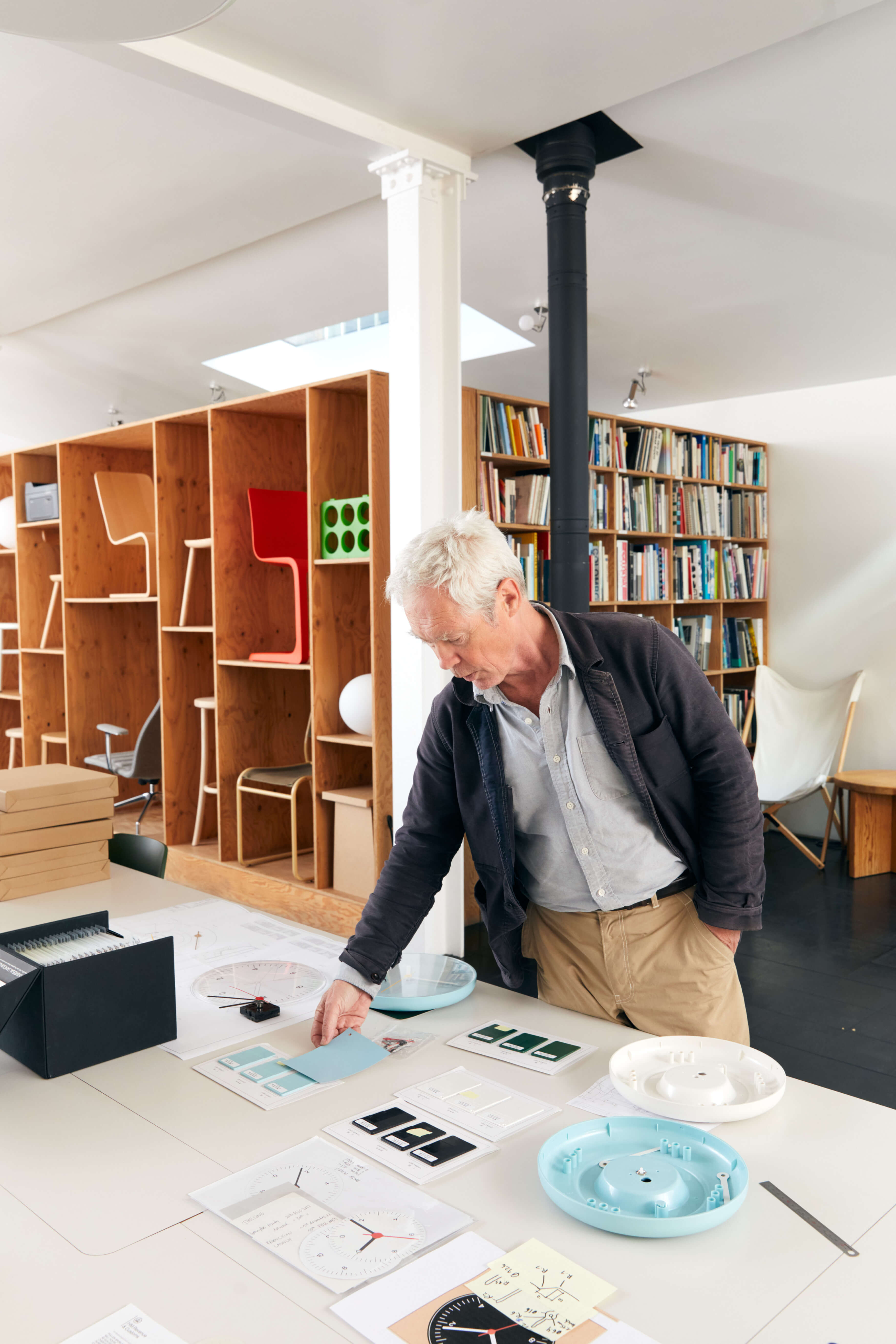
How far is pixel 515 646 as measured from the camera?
177cm

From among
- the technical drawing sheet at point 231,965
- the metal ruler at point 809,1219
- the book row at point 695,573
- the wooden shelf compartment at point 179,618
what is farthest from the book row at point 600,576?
the metal ruler at point 809,1219

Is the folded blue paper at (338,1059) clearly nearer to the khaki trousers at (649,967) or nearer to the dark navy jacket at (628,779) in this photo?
the dark navy jacket at (628,779)

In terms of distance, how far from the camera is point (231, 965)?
6.73 ft

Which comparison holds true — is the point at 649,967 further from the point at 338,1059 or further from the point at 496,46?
the point at 496,46

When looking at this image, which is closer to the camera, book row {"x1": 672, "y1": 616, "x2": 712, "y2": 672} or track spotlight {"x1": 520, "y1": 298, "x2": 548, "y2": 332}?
track spotlight {"x1": 520, "y1": 298, "x2": 548, "y2": 332}

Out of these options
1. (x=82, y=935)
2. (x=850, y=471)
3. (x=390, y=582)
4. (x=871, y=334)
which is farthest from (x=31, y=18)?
(x=850, y=471)

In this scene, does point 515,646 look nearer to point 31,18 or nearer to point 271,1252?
point 271,1252

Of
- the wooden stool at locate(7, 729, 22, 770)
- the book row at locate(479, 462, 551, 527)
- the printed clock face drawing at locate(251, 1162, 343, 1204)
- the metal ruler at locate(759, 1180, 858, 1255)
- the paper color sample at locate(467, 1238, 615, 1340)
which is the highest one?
the book row at locate(479, 462, 551, 527)

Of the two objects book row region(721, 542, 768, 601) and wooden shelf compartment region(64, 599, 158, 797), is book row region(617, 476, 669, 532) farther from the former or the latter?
wooden shelf compartment region(64, 599, 158, 797)

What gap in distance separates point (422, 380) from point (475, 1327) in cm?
324

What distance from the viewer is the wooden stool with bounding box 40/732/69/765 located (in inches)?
252

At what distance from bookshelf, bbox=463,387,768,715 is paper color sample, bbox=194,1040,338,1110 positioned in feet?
10.9

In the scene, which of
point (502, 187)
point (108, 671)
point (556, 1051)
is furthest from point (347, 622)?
point (556, 1051)

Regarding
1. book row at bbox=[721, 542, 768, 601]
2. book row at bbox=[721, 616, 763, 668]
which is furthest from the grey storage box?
book row at bbox=[721, 616, 763, 668]
